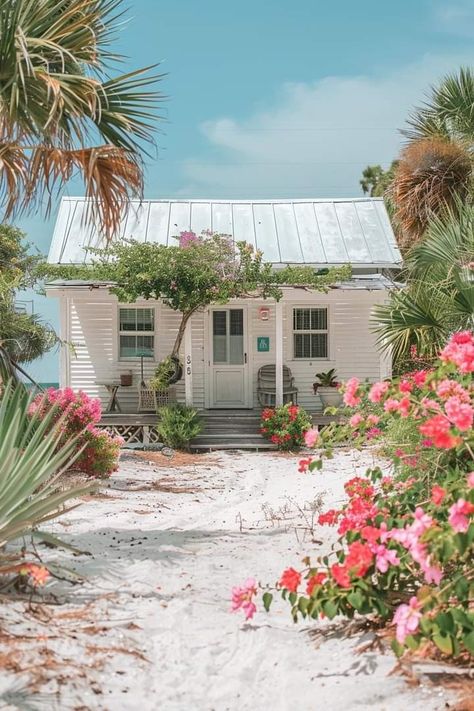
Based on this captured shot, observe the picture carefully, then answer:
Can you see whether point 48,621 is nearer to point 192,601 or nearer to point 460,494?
point 192,601

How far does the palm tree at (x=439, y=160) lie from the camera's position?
45.3 feet

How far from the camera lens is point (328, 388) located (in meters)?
15.9

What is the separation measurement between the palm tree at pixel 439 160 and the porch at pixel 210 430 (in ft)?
14.2

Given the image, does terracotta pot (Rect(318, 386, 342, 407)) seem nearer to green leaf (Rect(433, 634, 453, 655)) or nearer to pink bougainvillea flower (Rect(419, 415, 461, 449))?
pink bougainvillea flower (Rect(419, 415, 461, 449))

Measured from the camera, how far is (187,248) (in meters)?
14.1

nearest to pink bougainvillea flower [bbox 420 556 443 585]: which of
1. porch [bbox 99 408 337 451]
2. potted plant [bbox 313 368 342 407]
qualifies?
porch [bbox 99 408 337 451]

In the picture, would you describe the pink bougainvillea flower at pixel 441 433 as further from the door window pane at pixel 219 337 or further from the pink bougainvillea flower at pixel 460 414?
the door window pane at pixel 219 337

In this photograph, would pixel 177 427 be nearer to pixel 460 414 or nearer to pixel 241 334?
pixel 241 334

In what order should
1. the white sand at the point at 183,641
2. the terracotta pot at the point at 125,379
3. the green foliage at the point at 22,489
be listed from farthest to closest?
1. the terracotta pot at the point at 125,379
2. the green foliage at the point at 22,489
3. the white sand at the point at 183,641

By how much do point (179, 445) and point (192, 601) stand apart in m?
9.40

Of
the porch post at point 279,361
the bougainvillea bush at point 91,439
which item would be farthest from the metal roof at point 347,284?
the bougainvillea bush at point 91,439

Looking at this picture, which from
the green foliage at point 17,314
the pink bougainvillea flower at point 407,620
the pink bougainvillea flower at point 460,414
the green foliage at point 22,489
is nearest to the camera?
the pink bougainvillea flower at point 407,620

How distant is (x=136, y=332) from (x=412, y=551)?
13.5 meters

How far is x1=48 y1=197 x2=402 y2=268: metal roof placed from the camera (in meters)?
16.9
